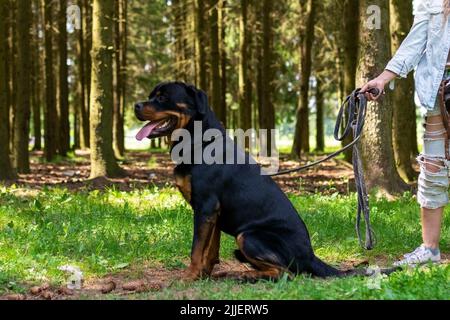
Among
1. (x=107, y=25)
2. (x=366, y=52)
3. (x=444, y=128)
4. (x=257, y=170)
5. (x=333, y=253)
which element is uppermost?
(x=107, y=25)

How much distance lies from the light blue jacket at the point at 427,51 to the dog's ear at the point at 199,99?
191 centimetres

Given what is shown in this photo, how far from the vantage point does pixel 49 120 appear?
945 inches

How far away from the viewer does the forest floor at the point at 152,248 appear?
504 centimetres

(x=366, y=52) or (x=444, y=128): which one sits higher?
(x=366, y=52)

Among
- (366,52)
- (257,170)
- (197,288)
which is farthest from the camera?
(366,52)

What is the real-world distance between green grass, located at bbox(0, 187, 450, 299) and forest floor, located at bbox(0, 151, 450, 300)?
1 cm

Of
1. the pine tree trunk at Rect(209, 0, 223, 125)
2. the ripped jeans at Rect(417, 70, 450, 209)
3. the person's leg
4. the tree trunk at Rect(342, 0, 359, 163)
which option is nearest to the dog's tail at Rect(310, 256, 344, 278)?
the person's leg

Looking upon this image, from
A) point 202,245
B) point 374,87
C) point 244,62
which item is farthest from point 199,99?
point 244,62

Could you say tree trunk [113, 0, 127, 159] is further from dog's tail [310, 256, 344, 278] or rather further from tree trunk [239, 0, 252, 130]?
dog's tail [310, 256, 344, 278]
